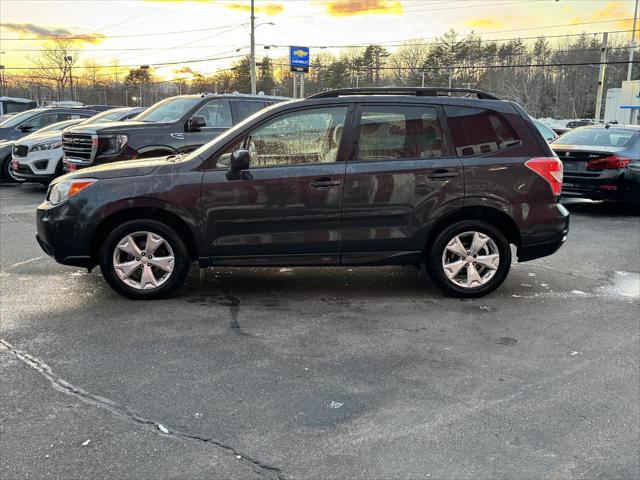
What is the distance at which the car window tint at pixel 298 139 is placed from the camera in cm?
522

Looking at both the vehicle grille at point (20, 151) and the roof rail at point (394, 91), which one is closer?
the roof rail at point (394, 91)

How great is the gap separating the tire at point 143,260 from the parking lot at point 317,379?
174 mm

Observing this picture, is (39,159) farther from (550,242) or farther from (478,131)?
(550,242)

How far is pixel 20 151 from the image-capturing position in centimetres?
1294

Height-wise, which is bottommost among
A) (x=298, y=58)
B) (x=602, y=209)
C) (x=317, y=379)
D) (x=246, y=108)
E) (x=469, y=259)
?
(x=317, y=379)

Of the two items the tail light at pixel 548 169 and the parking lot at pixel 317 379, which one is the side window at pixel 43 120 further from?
the tail light at pixel 548 169

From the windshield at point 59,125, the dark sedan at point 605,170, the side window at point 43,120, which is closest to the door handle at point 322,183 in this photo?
the dark sedan at point 605,170

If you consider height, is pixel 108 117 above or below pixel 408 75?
below

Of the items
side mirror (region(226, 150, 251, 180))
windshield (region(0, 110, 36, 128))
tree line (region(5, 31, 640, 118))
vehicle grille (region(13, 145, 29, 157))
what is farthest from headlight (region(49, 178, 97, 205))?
tree line (region(5, 31, 640, 118))

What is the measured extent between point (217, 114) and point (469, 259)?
249 inches

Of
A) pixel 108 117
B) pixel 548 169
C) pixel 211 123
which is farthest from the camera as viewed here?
pixel 108 117

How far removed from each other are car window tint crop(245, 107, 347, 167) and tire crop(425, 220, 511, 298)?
52.2 inches

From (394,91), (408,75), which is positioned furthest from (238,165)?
(408,75)

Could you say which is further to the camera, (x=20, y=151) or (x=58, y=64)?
(x=58, y=64)
